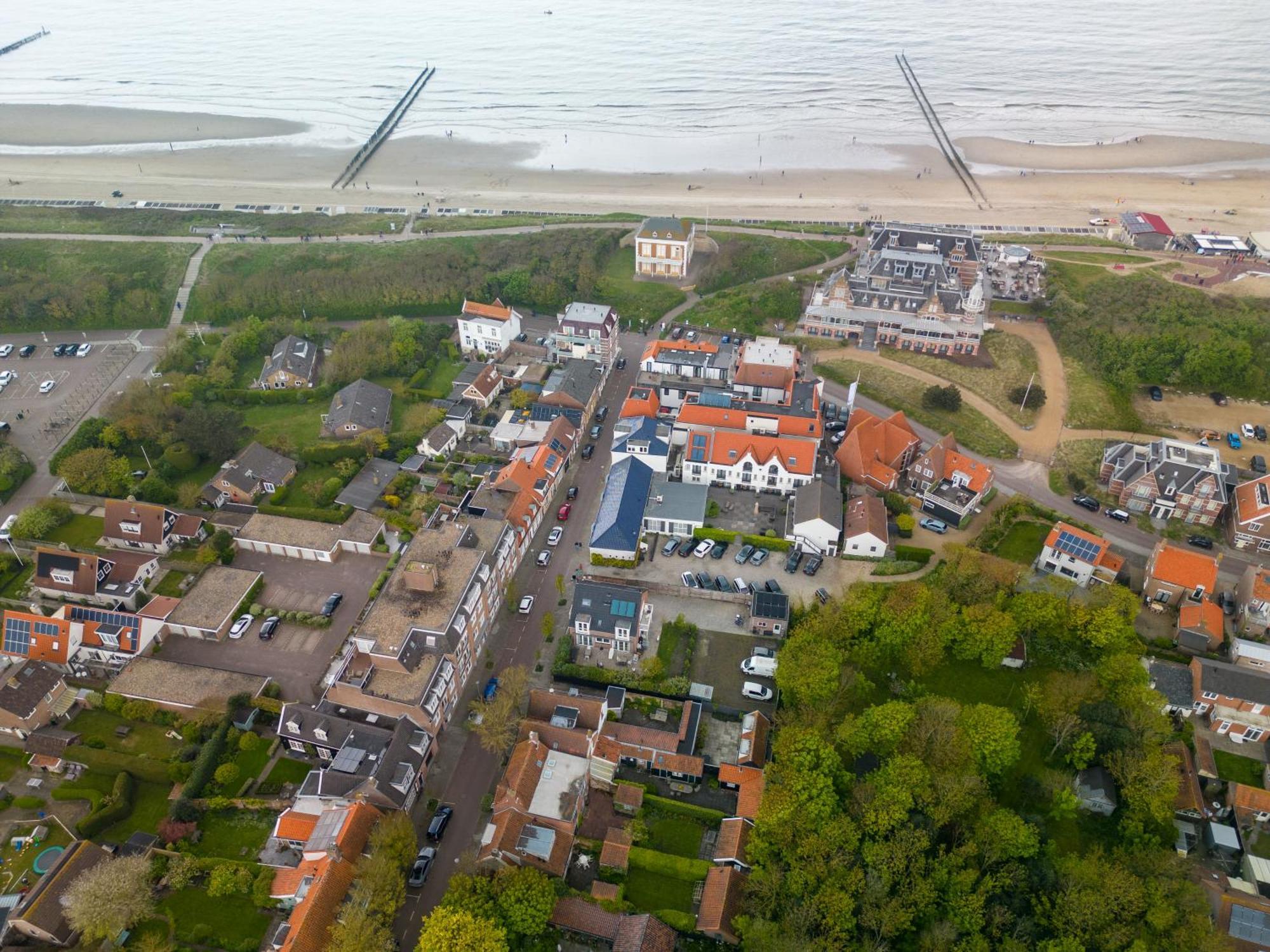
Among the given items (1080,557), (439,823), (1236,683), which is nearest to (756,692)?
(439,823)

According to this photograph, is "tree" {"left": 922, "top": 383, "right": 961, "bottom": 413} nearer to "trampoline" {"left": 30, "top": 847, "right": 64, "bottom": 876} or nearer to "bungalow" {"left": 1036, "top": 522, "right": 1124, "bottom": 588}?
"bungalow" {"left": 1036, "top": 522, "right": 1124, "bottom": 588}

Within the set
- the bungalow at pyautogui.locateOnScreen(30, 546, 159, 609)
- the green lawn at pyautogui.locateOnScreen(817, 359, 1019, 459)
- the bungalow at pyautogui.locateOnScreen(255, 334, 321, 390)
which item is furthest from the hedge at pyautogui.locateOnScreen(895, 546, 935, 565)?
the bungalow at pyautogui.locateOnScreen(255, 334, 321, 390)

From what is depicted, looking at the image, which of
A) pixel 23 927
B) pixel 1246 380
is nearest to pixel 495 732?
pixel 23 927

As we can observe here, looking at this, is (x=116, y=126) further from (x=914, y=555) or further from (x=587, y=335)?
(x=914, y=555)

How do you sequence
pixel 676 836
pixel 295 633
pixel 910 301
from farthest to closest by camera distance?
pixel 910 301 < pixel 295 633 < pixel 676 836

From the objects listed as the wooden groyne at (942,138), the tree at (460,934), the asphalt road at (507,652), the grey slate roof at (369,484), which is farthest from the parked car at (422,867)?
the wooden groyne at (942,138)

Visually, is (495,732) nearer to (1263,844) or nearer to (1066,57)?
(1263,844)
